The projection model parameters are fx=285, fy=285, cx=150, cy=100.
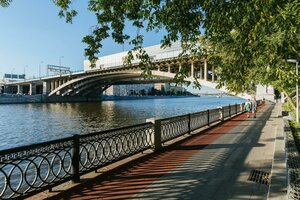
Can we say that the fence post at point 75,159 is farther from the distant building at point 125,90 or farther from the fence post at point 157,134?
the distant building at point 125,90

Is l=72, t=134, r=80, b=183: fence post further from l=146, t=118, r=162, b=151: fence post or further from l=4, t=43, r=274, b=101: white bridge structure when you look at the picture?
l=4, t=43, r=274, b=101: white bridge structure

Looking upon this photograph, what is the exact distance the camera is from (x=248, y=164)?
787cm

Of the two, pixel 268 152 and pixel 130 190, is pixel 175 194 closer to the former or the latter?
pixel 130 190

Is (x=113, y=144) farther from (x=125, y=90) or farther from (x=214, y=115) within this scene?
(x=125, y=90)

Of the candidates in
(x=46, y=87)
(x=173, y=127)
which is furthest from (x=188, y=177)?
(x=46, y=87)

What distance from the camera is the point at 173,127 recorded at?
11273mm

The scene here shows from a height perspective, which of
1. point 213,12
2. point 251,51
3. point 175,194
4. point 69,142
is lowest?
point 175,194

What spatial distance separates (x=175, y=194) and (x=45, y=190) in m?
2.52

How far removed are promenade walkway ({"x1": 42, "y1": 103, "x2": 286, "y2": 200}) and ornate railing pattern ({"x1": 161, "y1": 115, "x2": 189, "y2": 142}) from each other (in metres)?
0.70

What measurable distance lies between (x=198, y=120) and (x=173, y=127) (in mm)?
4126

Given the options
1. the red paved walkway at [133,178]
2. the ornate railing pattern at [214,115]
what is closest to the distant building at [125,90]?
the ornate railing pattern at [214,115]

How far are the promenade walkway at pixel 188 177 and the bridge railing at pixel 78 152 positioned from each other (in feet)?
1.24

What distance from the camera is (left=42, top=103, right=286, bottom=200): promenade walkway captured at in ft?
18.2

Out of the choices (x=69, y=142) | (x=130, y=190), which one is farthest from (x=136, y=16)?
(x=130, y=190)
